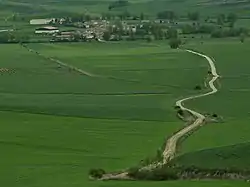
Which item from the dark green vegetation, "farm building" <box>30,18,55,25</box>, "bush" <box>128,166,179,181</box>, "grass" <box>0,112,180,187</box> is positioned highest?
"bush" <box>128,166,179,181</box>

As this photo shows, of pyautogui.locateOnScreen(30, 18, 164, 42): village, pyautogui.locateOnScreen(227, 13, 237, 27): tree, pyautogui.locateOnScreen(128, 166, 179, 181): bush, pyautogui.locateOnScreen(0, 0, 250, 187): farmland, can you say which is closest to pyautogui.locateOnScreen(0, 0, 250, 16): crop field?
pyautogui.locateOnScreen(227, 13, 237, 27): tree

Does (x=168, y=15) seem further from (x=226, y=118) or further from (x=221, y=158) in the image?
(x=221, y=158)

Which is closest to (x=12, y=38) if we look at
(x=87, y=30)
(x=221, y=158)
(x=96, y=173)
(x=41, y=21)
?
(x=87, y=30)

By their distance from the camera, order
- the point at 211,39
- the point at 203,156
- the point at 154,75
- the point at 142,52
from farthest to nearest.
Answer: the point at 211,39
the point at 142,52
the point at 154,75
the point at 203,156

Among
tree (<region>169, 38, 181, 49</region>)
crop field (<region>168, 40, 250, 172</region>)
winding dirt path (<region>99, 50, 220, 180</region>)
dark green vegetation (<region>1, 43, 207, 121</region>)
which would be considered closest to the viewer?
winding dirt path (<region>99, 50, 220, 180</region>)

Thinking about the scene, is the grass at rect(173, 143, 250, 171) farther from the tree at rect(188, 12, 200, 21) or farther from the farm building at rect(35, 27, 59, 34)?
the tree at rect(188, 12, 200, 21)

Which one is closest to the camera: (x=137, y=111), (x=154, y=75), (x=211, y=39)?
(x=137, y=111)

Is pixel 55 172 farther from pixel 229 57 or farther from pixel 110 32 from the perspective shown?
pixel 110 32

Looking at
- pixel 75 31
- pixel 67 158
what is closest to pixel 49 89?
pixel 67 158
